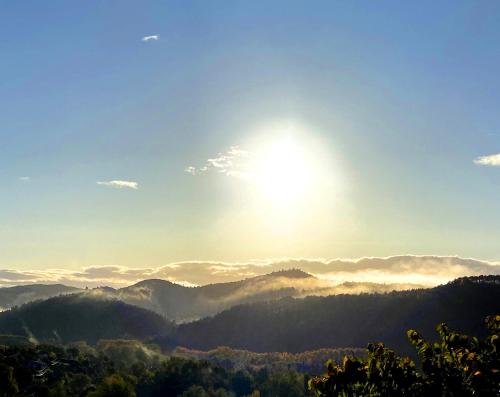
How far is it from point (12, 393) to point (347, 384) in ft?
538

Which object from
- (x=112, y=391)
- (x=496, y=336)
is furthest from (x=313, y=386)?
(x=112, y=391)

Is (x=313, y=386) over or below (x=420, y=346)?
below

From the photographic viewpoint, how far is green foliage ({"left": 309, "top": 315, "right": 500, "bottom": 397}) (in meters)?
40.0

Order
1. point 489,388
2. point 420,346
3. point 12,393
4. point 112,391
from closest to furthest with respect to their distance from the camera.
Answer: point 489,388
point 420,346
point 12,393
point 112,391

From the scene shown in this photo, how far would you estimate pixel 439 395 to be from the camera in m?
40.8

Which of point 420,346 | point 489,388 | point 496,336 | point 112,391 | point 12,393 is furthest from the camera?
point 112,391

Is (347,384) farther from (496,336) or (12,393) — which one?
(12,393)

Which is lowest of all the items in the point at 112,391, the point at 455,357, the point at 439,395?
the point at 112,391

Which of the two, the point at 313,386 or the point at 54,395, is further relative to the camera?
the point at 54,395

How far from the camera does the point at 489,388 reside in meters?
36.8

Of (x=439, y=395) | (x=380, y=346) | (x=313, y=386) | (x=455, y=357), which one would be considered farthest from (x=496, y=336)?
(x=313, y=386)

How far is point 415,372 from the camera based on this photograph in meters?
43.1

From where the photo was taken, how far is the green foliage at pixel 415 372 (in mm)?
40000

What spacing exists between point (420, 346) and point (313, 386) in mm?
9304
